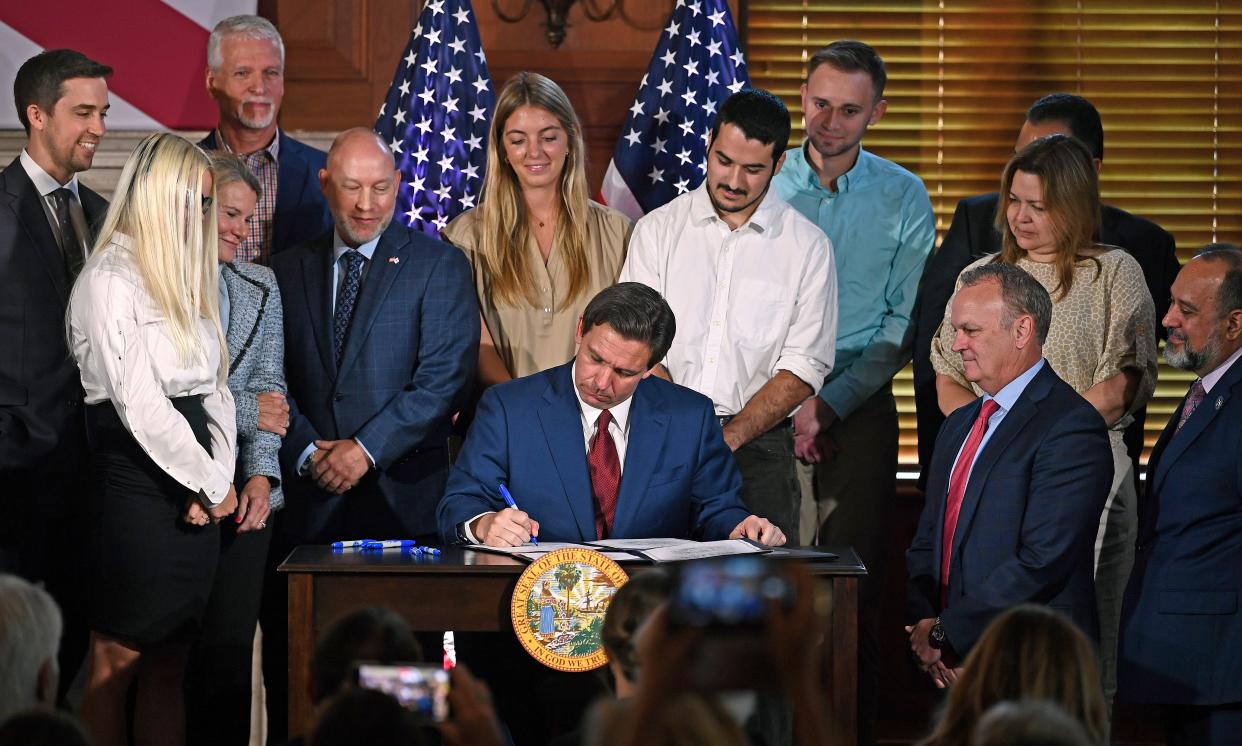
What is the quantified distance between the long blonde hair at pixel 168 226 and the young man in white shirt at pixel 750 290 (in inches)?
53.9

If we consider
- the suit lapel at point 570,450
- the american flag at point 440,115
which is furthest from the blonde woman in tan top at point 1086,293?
the american flag at point 440,115

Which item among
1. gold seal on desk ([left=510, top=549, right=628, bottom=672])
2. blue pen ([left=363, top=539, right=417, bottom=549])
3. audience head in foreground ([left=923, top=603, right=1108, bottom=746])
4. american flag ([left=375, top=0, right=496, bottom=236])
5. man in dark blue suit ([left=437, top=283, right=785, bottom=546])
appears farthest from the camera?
american flag ([left=375, top=0, right=496, bottom=236])

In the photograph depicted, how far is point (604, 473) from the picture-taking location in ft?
13.6

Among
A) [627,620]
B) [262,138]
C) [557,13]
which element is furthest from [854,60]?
[627,620]

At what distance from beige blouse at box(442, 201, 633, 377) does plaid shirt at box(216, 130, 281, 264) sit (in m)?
0.63

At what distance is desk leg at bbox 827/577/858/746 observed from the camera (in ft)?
11.5

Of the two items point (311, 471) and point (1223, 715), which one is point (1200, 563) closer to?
point (1223, 715)

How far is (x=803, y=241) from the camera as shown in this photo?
4.89 metres

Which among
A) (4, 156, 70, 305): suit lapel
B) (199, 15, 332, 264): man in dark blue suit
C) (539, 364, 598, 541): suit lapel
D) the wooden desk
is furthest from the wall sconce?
the wooden desk

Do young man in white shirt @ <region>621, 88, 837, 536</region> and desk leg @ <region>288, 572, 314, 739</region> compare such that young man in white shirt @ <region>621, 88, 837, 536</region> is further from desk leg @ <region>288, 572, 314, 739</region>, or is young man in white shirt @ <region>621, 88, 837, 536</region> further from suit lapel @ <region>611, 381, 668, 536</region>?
desk leg @ <region>288, 572, 314, 739</region>

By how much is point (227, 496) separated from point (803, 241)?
1.90m

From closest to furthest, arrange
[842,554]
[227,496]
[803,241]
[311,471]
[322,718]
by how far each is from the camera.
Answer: [322,718], [842,554], [227,496], [311,471], [803,241]

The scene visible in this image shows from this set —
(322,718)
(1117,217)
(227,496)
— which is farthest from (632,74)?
(322,718)

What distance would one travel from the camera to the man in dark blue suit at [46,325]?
450cm
